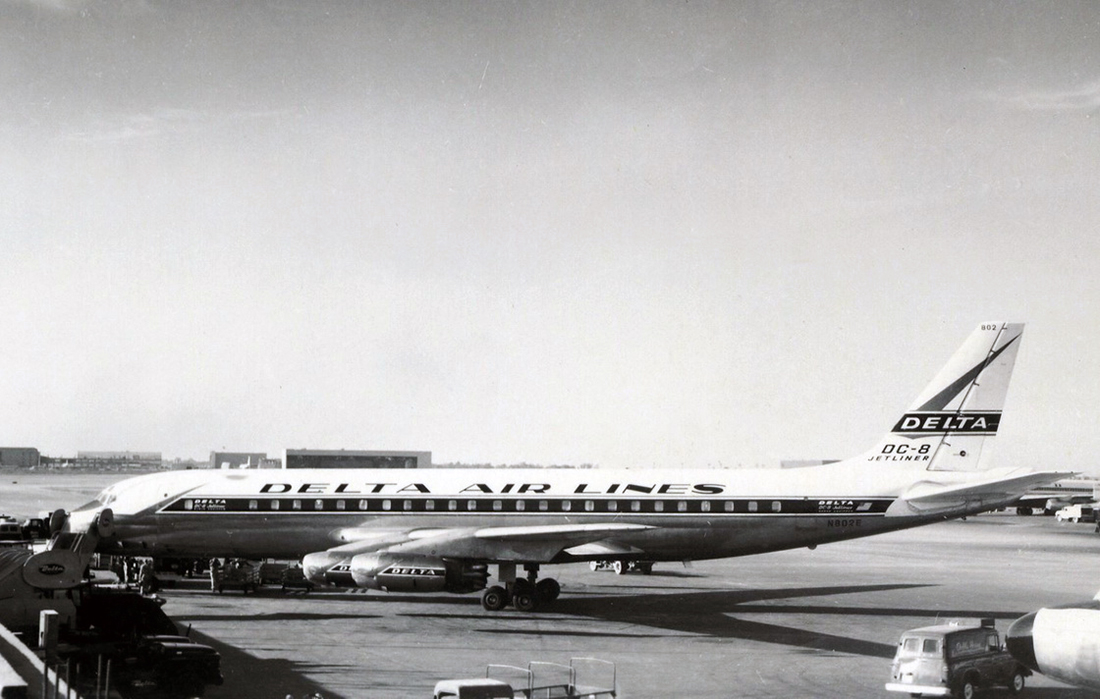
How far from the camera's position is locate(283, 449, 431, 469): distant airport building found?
75.2 m

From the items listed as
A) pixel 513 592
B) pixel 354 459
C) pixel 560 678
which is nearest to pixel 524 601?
pixel 513 592

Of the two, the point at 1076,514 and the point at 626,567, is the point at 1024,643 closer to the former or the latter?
the point at 626,567

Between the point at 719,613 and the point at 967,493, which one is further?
the point at 719,613

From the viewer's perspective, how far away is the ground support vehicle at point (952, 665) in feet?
55.5

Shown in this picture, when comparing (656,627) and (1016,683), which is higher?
(1016,683)

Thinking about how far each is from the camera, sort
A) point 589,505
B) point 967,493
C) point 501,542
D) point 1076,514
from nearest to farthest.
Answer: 1. point 501,542
2. point 967,493
3. point 589,505
4. point 1076,514

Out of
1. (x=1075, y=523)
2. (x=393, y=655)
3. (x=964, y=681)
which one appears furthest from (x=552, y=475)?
(x=1075, y=523)

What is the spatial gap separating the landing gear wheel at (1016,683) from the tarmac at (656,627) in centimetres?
21

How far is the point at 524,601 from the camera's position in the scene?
28.9 m

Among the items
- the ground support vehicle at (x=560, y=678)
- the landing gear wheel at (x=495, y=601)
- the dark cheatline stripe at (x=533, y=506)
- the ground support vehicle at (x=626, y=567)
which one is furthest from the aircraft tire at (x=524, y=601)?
the ground support vehicle at (x=626, y=567)

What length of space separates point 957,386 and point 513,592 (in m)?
14.5

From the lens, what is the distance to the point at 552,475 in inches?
1220

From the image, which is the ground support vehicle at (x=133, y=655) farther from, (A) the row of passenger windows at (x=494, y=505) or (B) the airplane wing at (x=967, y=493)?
(B) the airplane wing at (x=967, y=493)

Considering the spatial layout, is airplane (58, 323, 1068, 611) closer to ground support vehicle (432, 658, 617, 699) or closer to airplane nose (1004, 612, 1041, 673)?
ground support vehicle (432, 658, 617, 699)
